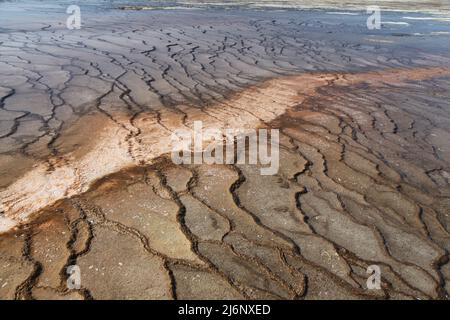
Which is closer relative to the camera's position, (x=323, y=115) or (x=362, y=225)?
(x=362, y=225)

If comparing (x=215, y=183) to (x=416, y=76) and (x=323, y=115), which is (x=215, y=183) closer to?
(x=323, y=115)

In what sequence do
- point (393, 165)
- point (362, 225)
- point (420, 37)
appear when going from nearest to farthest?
point (362, 225) → point (393, 165) → point (420, 37)

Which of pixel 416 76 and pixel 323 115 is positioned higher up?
pixel 416 76

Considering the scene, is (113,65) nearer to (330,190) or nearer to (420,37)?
(330,190)
